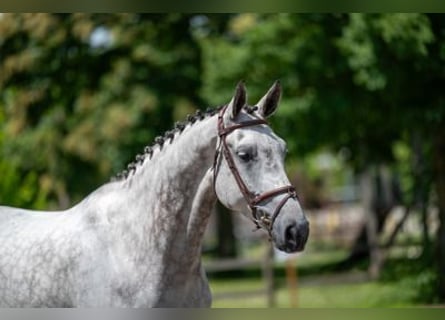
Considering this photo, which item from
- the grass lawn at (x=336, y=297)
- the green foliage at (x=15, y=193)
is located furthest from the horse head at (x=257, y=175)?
the grass lawn at (x=336, y=297)

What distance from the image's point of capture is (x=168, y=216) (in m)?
2.98

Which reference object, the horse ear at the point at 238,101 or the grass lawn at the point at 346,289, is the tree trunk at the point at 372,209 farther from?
the horse ear at the point at 238,101

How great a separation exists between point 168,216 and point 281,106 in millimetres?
7212

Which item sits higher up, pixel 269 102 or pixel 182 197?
pixel 269 102

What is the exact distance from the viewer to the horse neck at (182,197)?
2.97 m

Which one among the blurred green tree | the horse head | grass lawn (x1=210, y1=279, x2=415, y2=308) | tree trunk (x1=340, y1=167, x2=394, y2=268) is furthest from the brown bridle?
tree trunk (x1=340, y1=167, x2=394, y2=268)

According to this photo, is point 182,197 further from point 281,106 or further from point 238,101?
point 281,106

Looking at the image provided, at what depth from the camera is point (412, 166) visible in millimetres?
10094

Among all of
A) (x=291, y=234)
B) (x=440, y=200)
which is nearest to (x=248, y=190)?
(x=291, y=234)

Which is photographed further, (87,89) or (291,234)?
(87,89)

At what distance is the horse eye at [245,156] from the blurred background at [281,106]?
4.17 meters

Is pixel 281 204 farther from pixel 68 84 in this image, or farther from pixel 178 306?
pixel 68 84

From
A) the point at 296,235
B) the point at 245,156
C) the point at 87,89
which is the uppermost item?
the point at 87,89

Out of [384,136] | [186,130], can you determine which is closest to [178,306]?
[186,130]
